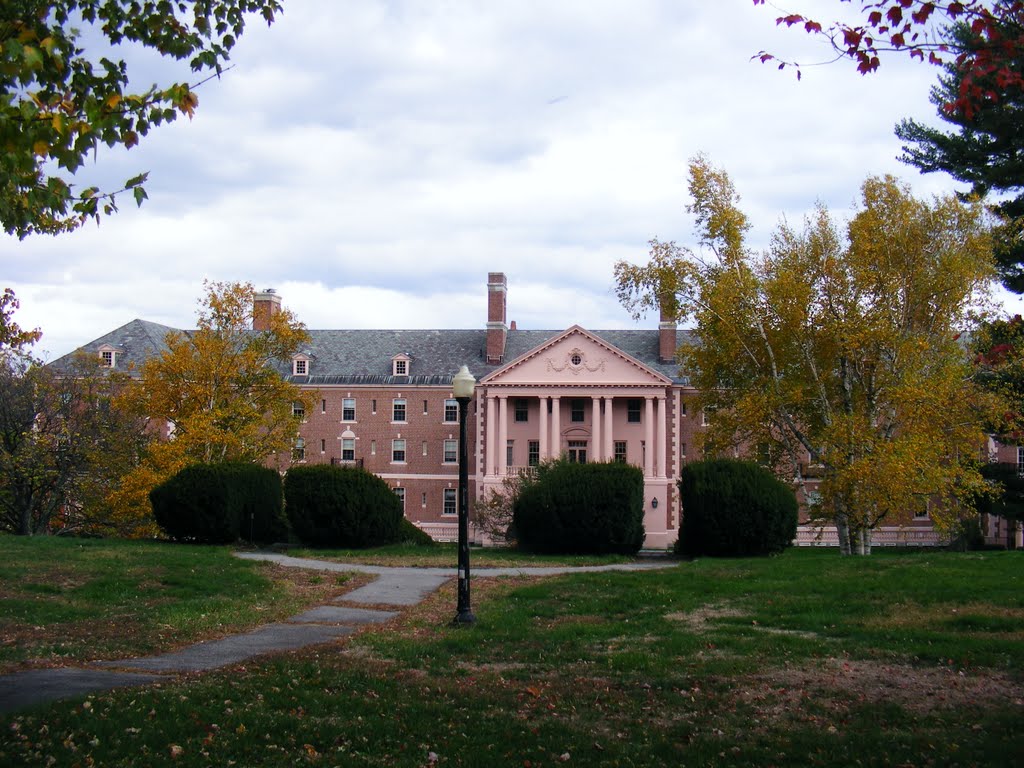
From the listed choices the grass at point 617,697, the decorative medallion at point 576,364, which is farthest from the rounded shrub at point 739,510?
the decorative medallion at point 576,364

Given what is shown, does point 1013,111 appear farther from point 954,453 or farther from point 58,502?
point 58,502

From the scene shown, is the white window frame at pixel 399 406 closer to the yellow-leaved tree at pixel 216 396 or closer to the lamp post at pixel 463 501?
the yellow-leaved tree at pixel 216 396

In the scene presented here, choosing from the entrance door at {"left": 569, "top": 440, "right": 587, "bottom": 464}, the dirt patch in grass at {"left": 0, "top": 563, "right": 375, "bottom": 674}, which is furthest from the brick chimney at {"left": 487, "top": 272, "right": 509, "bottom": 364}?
the dirt patch in grass at {"left": 0, "top": 563, "right": 375, "bottom": 674}

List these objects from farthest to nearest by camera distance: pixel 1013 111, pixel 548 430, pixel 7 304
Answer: pixel 548 430 → pixel 7 304 → pixel 1013 111

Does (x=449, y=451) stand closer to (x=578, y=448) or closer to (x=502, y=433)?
(x=502, y=433)

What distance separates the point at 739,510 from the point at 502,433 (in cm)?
3544

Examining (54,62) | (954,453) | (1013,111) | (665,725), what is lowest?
(665,725)

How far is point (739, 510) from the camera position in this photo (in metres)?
26.6

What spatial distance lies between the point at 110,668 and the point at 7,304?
1675 centimetres

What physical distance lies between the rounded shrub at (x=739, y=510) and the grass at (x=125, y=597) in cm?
1080

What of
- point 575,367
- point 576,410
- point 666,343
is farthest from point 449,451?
point 666,343

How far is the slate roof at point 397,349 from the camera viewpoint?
63.2 meters

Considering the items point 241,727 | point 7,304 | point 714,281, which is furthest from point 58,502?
point 241,727

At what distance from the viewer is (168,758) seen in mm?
6758
